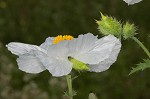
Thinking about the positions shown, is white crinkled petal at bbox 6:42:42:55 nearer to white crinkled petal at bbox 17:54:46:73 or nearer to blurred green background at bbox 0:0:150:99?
white crinkled petal at bbox 17:54:46:73

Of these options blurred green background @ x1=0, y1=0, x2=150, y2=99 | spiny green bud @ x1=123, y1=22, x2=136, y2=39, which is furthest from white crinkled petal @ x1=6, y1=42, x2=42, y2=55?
blurred green background @ x1=0, y1=0, x2=150, y2=99

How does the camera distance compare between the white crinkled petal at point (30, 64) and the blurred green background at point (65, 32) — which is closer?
the white crinkled petal at point (30, 64)

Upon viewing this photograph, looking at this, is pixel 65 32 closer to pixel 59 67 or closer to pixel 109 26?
pixel 109 26

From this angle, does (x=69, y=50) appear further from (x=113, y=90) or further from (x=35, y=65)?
(x=113, y=90)

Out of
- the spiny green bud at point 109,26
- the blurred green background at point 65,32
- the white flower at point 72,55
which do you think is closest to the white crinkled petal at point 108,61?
the white flower at point 72,55

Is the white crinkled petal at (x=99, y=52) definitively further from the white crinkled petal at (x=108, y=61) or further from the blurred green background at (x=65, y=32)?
the blurred green background at (x=65, y=32)
